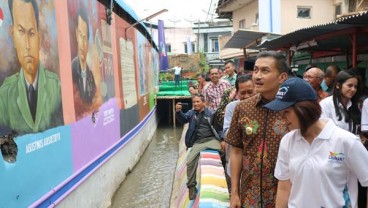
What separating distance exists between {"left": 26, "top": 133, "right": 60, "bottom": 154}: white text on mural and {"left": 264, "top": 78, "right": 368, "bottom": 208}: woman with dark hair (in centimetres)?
265

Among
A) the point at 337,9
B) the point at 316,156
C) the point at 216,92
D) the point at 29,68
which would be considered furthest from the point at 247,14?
the point at 316,156

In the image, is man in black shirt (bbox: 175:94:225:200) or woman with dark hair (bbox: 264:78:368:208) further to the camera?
man in black shirt (bbox: 175:94:225:200)

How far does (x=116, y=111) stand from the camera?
26.2 ft

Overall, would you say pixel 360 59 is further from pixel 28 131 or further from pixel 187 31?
pixel 187 31

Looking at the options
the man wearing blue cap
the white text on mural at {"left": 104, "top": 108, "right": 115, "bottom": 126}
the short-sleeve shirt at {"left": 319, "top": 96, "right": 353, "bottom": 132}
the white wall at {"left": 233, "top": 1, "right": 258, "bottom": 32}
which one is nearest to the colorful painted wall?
the white text on mural at {"left": 104, "top": 108, "right": 115, "bottom": 126}

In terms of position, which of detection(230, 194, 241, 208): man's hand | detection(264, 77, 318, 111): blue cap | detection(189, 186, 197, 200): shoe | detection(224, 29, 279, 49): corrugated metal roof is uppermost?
detection(224, 29, 279, 49): corrugated metal roof

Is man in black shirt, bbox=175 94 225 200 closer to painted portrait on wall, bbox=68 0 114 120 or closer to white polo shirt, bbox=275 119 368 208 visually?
painted portrait on wall, bbox=68 0 114 120

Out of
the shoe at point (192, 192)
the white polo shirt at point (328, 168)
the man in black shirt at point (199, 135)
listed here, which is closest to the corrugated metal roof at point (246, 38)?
the man in black shirt at point (199, 135)

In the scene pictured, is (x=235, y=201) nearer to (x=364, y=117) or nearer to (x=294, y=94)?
(x=294, y=94)

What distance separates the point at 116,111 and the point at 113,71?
84cm

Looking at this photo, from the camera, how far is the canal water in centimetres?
722

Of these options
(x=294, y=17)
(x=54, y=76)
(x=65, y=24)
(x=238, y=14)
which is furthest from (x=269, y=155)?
(x=238, y=14)

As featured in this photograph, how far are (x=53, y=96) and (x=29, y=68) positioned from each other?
0.66 meters

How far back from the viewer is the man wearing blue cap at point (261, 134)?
8.19 ft
